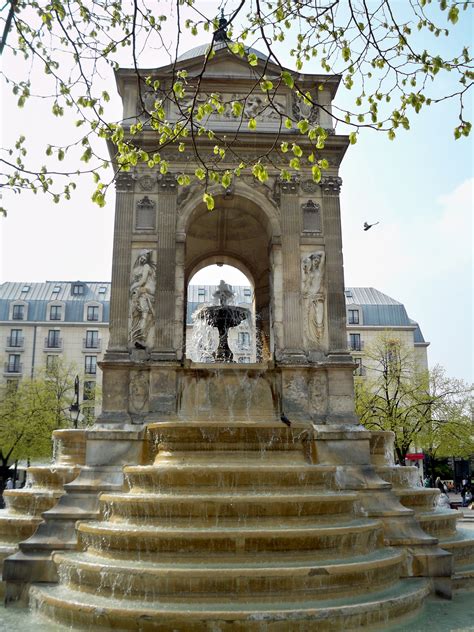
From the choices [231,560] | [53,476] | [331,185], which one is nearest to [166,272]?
[331,185]

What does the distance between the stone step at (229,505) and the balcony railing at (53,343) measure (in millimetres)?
49312

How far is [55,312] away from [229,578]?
5330 centimetres

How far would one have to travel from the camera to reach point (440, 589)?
9344 mm

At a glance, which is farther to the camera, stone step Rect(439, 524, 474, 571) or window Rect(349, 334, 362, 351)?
window Rect(349, 334, 362, 351)

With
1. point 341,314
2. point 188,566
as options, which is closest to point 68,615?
point 188,566

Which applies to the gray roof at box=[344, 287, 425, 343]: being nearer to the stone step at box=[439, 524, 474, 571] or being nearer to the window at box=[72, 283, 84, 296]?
the window at box=[72, 283, 84, 296]

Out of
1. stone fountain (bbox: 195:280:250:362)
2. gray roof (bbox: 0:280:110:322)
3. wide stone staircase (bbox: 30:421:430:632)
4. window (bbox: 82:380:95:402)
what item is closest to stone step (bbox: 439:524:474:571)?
wide stone staircase (bbox: 30:421:430:632)

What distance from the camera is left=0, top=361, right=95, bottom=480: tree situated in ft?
110

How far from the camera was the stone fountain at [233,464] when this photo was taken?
761 centimetres

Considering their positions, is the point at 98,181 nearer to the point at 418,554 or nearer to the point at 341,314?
the point at 418,554

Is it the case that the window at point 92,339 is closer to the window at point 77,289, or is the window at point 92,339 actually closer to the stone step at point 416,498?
the window at point 77,289

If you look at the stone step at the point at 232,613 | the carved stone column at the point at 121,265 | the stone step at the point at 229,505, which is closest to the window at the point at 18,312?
the carved stone column at the point at 121,265

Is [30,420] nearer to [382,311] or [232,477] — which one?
[232,477]

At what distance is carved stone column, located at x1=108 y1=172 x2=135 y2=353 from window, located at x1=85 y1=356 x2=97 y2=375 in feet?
133
